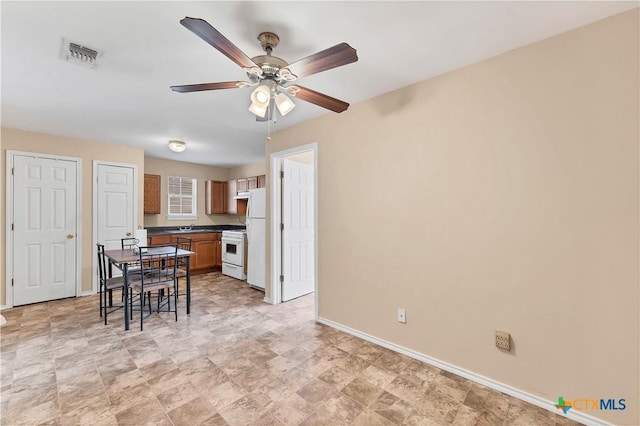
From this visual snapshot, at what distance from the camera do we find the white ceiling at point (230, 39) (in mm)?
1561

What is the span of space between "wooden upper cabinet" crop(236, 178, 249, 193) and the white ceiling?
303 cm

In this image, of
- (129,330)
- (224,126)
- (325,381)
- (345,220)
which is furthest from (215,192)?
(325,381)

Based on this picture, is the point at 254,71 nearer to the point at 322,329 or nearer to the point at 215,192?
the point at 322,329

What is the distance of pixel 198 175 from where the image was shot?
6.46 metres

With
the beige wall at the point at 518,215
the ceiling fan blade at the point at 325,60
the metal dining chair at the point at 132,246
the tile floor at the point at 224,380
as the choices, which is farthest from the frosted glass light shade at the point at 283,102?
the metal dining chair at the point at 132,246

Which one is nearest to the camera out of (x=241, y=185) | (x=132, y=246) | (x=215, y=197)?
(x=132, y=246)

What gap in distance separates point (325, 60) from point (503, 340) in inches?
87.5

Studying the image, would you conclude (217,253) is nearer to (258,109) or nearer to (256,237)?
(256,237)

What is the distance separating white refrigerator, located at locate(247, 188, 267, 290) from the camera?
4.41m

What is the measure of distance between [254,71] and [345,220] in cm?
176

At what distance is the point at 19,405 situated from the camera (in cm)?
184

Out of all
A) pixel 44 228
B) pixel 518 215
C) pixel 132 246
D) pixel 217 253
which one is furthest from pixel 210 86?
pixel 217 253

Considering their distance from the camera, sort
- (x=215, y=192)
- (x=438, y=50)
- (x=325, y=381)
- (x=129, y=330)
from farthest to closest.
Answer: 1. (x=215, y=192)
2. (x=129, y=330)
3. (x=325, y=381)
4. (x=438, y=50)

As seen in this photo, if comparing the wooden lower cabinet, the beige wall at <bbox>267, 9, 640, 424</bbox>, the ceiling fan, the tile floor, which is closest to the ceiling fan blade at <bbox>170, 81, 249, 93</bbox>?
the ceiling fan
